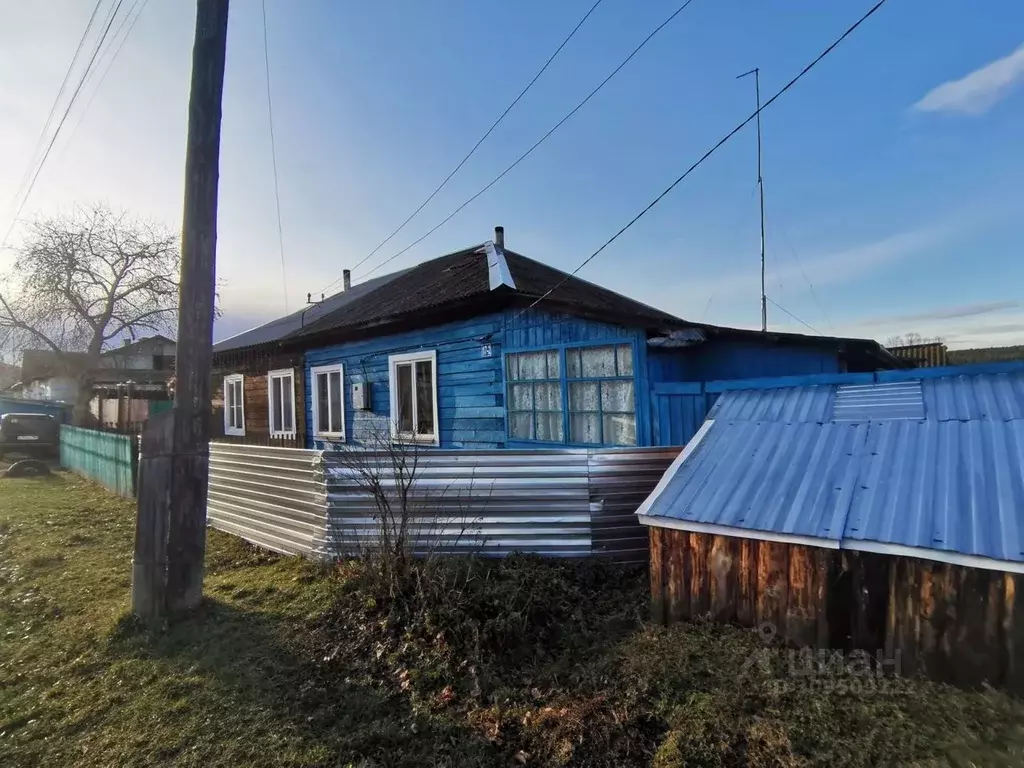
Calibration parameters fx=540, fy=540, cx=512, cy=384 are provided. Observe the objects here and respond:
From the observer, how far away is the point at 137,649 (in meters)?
4.34

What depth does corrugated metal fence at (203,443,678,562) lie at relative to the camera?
534 centimetres

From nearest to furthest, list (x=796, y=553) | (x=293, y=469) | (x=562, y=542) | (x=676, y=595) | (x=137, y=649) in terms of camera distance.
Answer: (x=796, y=553) < (x=676, y=595) < (x=137, y=649) < (x=562, y=542) < (x=293, y=469)

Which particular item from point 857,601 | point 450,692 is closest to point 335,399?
point 450,692

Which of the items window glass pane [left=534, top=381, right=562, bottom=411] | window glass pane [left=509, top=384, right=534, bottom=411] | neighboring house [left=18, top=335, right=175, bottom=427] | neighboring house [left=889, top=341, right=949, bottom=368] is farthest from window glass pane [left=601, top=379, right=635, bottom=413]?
neighboring house [left=889, top=341, right=949, bottom=368]

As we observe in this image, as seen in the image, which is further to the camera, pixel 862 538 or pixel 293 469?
pixel 293 469

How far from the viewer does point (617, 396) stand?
6770mm

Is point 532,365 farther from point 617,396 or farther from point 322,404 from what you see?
point 322,404

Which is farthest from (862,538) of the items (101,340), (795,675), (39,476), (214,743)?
(101,340)

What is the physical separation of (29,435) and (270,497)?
19547 mm

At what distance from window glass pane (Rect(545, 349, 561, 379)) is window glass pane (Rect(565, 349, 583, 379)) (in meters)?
0.13

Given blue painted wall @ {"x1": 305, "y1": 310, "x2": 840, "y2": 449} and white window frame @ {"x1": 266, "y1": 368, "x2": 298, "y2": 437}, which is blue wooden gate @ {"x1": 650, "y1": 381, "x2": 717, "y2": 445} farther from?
white window frame @ {"x1": 266, "y1": 368, "x2": 298, "y2": 437}

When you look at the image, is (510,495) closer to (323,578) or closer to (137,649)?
(323,578)

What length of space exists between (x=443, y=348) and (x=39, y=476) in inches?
579

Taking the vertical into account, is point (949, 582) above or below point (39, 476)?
above
